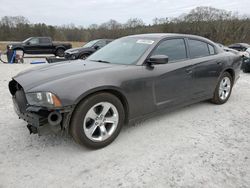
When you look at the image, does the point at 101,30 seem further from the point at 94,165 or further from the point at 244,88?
the point at 94,165

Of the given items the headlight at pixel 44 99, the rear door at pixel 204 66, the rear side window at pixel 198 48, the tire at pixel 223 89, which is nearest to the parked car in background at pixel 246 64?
the tire at pixel 223 89

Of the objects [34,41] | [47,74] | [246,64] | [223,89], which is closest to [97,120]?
[47,74]

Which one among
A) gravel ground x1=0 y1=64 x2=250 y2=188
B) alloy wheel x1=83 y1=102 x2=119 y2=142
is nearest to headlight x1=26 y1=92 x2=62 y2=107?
alloy wheel x1=83 y1=102 x2=119 y2=142

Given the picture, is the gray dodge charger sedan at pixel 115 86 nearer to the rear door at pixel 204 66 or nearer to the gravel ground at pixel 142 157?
the rear door at pixel 204 66

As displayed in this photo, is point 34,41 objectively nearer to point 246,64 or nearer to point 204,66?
point 246,64

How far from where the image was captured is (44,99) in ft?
7.71

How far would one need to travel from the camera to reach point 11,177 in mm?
2219

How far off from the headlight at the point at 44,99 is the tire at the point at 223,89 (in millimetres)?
3373

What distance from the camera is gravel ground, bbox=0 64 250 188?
217 cm

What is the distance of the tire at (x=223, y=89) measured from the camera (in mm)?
4396

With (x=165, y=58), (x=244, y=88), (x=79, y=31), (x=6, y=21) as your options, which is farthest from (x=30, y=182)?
(x=6, y=21)

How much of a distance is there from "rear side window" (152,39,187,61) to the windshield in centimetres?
19

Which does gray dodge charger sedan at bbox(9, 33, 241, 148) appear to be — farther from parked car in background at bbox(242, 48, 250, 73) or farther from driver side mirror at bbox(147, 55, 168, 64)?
parked car in background at bbox(242, 48, 250, 73)

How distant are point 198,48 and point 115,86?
2.19 m
